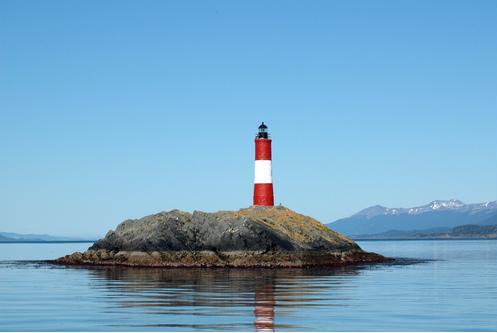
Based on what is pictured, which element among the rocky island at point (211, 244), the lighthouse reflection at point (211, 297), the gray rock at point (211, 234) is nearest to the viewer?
the lighthouse reflection at point (211, 297)

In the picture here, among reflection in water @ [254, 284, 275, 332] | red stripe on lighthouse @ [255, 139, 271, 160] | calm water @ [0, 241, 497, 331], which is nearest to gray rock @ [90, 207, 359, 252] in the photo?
red stripe on lighthouse @ [255, 139, 271, 160]

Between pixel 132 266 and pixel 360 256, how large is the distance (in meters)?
22.7

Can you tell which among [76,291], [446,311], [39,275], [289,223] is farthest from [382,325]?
[289,223]

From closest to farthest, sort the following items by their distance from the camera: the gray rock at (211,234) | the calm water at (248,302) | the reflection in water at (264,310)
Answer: the reflection in water at (264,310) → the calm water at (248,302) → the gray rock at (211,234)

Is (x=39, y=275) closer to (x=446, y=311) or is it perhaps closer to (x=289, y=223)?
(x=289, y=223)

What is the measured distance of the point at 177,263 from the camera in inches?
2753

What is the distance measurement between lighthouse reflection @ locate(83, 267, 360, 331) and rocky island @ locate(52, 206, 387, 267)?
10715mm

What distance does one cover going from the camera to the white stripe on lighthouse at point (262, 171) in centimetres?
8144

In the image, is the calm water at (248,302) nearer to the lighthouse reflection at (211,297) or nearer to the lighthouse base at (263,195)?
the lighthouse reflection at (211,297)

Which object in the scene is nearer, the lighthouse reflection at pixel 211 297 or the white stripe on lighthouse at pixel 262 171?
the lighthouse reflection at pixel 211 297

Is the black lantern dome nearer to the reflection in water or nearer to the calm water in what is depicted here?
the calm water

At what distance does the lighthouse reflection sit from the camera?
2883 cm

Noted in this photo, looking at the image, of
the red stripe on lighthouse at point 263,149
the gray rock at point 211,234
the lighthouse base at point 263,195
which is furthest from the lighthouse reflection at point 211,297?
the red stripe on lighthouse at point 263,149

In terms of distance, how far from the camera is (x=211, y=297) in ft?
126
